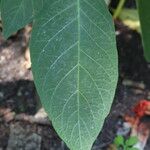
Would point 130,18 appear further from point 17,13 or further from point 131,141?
point 17,13

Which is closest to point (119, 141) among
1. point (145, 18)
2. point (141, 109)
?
point (141, 109)

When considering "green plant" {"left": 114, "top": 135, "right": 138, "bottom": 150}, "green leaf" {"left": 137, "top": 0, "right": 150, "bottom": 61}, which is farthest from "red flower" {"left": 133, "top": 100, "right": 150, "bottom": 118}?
"green leaf" {"left": 137, "top": 0, "right": 150, "bottom": 61}

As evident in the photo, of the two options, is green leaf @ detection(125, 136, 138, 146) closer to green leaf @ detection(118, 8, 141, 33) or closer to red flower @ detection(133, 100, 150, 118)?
red flower @ detection(133, 100, 150, 118)

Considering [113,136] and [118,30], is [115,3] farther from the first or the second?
[113,136]

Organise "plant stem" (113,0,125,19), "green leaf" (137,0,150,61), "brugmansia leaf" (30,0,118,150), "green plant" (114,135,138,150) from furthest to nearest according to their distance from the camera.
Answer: "plant stem" (113,0,125,19), "green plant" (114,135,138,150), "green leaf" (137,0,150,61), "brugmansia leaf" (30,0,118,150)

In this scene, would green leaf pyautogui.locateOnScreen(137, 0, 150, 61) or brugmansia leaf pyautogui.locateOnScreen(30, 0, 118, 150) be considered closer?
brugmansia leaf pyautogui.locateOnScreen(30, 0, 118, 150)
